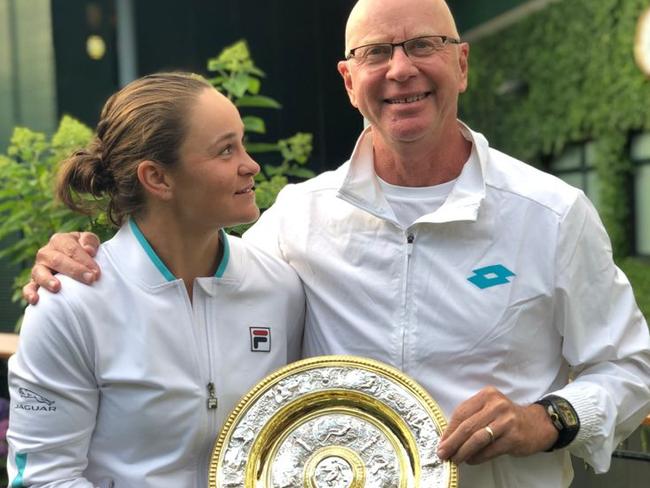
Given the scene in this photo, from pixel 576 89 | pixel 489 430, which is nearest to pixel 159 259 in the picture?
pixel 489 430

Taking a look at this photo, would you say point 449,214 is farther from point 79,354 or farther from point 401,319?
point 79,354

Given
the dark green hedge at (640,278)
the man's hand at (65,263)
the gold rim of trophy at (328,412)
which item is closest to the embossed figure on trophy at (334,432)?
the gold rim of trophy at (328,412)

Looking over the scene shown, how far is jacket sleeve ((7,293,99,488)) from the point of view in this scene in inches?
86.7

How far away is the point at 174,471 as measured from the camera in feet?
7.53

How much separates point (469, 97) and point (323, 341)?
1209cm

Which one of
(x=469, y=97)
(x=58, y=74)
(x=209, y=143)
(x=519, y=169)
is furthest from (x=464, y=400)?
(x=469, y=97)

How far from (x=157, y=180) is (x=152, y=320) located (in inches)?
12.1

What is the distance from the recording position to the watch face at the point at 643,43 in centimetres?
1030

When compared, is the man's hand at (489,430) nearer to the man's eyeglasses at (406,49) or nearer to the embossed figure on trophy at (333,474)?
the embossed figure on trophy at (333,474)

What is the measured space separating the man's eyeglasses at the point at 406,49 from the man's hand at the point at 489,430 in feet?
2.60

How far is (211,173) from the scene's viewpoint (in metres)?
2.32

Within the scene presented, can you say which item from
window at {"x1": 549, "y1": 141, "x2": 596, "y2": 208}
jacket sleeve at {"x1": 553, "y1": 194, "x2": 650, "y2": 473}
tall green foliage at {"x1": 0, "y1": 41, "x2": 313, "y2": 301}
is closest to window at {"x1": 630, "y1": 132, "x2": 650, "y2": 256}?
window at {"x1": 549, "y1": 141, "x2": 596, "y2": 208}

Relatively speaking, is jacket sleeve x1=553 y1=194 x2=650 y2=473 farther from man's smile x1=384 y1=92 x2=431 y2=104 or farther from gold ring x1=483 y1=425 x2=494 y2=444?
man's smile x1=384 y1=92 x2=431 y2=104

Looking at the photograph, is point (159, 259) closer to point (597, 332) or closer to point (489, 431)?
point (489, 431)
